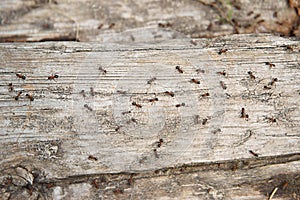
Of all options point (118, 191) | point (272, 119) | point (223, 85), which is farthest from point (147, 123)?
point (272, 119)

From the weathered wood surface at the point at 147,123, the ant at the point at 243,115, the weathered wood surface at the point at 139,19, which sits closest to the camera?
the weathered wood surface at the point at 147,123

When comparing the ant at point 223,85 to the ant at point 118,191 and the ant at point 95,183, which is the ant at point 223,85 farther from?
the ant at point 95,183

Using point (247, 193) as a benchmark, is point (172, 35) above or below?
above

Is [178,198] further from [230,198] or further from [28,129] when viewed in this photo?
[28,129]

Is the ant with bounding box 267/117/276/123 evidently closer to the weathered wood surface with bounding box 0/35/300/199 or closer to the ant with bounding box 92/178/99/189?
the weathered wood surface with bounding box 0/35/300/199

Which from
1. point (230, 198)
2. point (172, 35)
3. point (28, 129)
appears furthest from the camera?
point (172, 35)

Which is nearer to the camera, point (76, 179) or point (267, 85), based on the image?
point (76, 179)

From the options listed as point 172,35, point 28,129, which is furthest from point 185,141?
point 172,35

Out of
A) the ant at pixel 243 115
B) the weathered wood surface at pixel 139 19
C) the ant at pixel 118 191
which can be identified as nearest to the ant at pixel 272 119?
the ant at pixel 243 115
